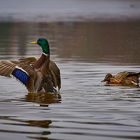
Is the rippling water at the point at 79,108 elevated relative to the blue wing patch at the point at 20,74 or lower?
lower

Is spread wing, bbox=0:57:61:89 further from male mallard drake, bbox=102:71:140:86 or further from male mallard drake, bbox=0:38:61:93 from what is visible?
male mallard drake, bbox=102:71:140:86

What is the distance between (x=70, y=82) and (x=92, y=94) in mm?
1768

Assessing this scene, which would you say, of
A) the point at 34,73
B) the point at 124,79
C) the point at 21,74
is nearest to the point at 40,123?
the point at 21,74

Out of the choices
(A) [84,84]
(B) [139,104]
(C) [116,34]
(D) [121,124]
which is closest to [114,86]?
(A) [84,84]

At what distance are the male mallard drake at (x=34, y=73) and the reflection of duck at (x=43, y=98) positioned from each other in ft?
0.33

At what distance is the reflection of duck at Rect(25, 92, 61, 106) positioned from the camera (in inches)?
472

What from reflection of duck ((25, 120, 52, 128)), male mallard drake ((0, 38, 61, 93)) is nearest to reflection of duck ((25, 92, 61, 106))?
male mallard drake ((0, 38, 61, 93))

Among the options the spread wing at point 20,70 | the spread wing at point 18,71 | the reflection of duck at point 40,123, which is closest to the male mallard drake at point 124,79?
the spread wing at point 20,70

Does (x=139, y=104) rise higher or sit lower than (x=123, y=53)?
lower

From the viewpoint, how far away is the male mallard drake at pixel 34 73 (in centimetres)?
1255

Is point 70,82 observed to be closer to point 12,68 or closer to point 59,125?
point 12,68

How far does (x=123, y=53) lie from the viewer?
846 inches

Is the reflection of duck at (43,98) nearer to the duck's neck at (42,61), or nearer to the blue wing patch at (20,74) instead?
the blue wing patch at (20,74)

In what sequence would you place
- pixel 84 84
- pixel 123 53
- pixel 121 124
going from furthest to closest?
pixel 123 53 < pixel 84 84 < pixel 121 124
